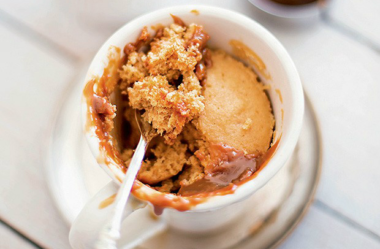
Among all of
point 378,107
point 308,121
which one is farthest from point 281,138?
point 378,107

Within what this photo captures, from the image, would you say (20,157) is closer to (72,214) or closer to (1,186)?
(1,186)

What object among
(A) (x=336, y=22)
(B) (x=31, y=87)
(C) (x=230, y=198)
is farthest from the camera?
(A) (x=336, y=22)

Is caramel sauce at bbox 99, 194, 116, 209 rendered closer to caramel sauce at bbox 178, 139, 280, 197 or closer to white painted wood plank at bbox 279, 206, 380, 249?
caramel sauce at bbox 178, 139, 280, 197

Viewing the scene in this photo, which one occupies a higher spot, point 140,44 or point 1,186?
point 140,44

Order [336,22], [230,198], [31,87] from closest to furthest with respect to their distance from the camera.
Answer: [230,198]
[31,87]
[336,22]

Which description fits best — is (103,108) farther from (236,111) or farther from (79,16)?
(79,16)

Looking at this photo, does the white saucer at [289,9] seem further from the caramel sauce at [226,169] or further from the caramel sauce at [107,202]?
the caramel sauce at [107,202]

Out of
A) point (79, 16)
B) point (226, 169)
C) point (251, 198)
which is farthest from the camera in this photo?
point (79, 16)

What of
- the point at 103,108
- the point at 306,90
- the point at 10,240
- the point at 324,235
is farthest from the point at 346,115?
the point at 10,240
